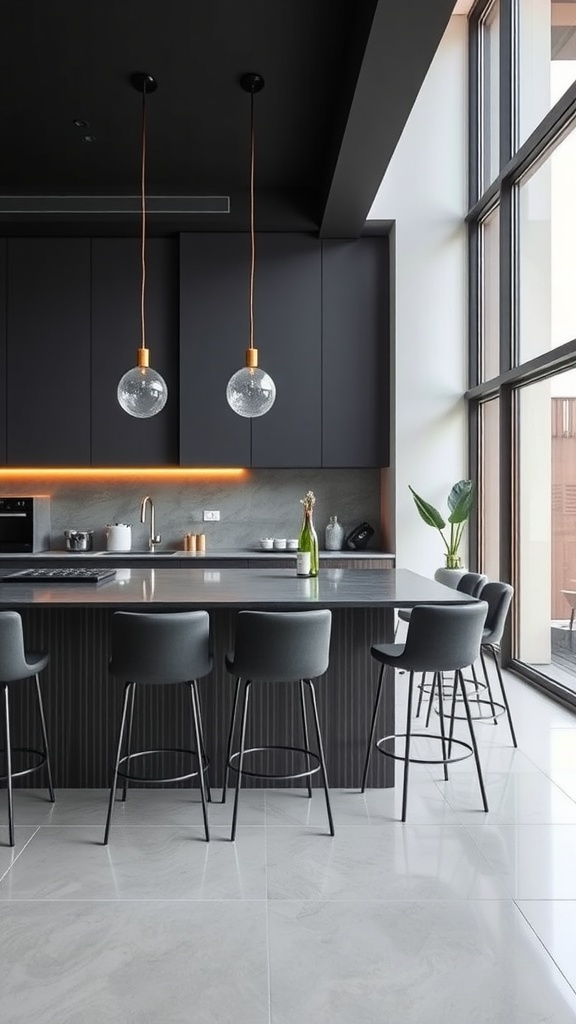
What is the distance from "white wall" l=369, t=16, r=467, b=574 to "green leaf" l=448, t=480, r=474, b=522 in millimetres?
395

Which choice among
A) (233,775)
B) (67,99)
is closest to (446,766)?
(233,775)

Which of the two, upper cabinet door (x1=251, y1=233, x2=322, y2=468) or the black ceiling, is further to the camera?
upper cabinet door (x1=251, y1=233, x2=322, y2=468)

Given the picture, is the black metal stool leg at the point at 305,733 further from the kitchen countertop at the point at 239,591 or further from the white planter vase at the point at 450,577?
the white planter vase at the point at 450,577

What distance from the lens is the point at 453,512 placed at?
17.9ft

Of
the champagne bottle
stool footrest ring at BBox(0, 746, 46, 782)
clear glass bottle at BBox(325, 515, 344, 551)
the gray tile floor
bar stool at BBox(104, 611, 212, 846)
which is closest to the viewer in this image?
the gray tile floor

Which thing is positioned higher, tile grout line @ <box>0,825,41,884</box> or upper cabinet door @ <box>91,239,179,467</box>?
upper cabinet door @ <box>91,239,179,467</box>

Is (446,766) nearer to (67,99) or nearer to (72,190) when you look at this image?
(67,99)

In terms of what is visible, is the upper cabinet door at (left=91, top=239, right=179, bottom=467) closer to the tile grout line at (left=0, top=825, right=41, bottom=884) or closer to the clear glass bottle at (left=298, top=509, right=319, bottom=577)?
the clear glass bottle at (left=298, top=509, right=319, bottom=577)

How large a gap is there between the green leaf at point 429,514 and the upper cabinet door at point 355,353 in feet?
1.61

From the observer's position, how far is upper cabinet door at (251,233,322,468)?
222 inches

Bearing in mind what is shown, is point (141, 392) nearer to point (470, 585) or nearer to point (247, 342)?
point (470, 585)

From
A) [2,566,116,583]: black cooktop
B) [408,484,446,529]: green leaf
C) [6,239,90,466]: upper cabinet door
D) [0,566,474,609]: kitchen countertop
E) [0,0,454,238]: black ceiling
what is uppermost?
[0,0,454,238]: black ceiling

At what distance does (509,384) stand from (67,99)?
124 inches

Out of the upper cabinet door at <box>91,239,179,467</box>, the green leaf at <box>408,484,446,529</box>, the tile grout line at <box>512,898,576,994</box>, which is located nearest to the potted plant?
the green leaf at <box>408,484,446,529</box>
